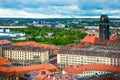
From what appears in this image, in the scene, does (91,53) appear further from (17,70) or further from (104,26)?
(104,26)

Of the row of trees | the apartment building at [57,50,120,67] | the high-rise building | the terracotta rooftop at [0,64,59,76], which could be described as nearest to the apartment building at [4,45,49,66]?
the apartment building at [57,50,120,67]

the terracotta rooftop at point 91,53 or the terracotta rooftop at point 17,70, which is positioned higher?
the terracotta rooftop at point 91,53

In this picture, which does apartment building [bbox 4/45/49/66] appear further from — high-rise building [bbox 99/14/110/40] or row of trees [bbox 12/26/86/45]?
row of trees [bbox 12/26/86/45]

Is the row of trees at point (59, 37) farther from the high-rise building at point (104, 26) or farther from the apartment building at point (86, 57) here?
the apartment building at point (86, 57)

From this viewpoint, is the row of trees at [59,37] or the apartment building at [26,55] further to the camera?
the row of trees at [59,37]

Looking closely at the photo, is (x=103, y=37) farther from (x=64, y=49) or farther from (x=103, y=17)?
(x=64, y=49)

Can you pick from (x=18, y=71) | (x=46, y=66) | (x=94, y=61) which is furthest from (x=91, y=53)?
(x=18, y=71)

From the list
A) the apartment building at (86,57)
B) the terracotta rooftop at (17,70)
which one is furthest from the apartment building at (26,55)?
the terracotta rooftop at (17,70)

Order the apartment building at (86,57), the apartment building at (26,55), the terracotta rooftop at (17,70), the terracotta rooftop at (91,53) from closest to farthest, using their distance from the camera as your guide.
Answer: the terracotta rooftop at (17,70) < the apartment building at (86,57) < the terracotta rooftop at (91,53) < the apartment building at (26,55)
